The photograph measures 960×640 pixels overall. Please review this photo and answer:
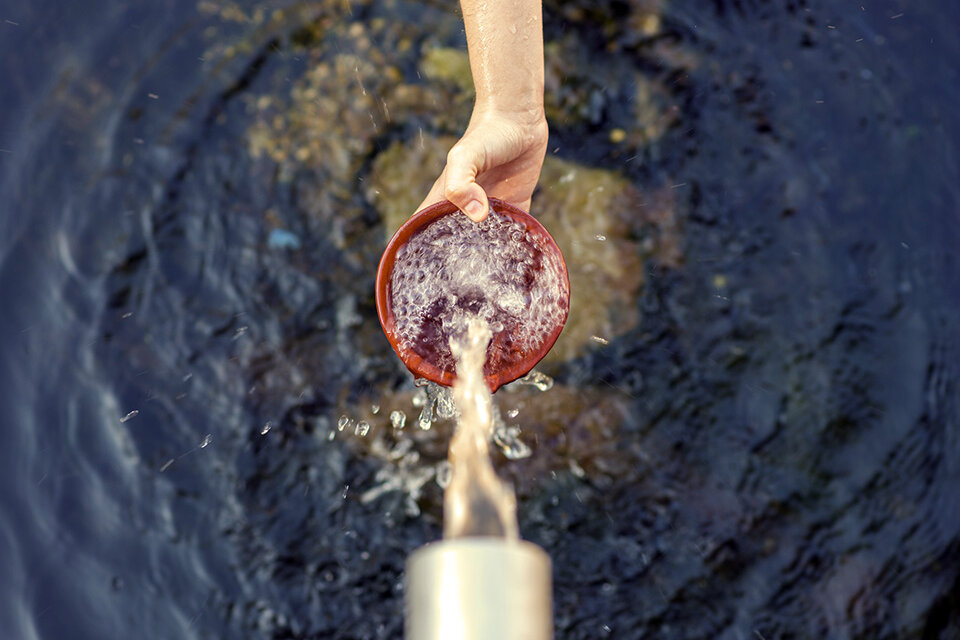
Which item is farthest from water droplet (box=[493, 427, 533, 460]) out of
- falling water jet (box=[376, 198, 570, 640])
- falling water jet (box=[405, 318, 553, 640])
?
falling water jet (box=[405, 318, 553, 640])

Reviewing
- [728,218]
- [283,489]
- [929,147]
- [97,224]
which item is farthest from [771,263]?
[97,224]

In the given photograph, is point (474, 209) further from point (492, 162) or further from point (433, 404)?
→ point (433, 404)

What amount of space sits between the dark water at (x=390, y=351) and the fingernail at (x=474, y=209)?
3.55ft

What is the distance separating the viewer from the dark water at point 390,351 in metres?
2.47

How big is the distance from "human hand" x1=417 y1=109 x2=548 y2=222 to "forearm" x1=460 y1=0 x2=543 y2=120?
33 mm

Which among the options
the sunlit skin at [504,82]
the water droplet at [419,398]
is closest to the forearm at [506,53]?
the sunlit skin at [504,82]

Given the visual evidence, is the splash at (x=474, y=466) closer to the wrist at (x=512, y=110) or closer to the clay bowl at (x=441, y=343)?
the clay bowl at (x=441, y=343)

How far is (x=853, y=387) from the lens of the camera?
261cm

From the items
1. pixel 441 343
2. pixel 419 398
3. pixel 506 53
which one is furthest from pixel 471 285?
pixel 419 398

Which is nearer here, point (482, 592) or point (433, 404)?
point (482, 592)

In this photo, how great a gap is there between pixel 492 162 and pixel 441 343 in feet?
1.69

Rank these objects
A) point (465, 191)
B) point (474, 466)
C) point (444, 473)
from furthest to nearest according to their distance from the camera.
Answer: point (444, 473) → point (465, 191) → point (474, 466)

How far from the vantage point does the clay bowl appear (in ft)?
5.82

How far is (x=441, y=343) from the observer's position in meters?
1.86
